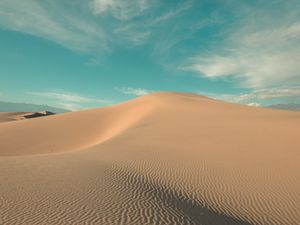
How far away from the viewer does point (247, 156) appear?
12.8 metres

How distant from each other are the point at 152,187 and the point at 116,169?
216cm

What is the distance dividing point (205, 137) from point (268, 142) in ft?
14.0

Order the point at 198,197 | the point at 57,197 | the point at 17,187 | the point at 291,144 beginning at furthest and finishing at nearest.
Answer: the point at 291,144 → the point at 198,197 → the point at 17,187 → the point at 57,197

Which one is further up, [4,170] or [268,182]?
[4,170]

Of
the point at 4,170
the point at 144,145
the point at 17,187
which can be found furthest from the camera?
the point at 144,145

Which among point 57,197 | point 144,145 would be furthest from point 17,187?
point 144,145

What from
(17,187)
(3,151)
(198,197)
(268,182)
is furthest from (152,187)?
(3,151)

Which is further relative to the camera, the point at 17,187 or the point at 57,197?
the point at 17,187

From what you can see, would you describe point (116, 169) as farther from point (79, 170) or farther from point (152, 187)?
point (152, 187)

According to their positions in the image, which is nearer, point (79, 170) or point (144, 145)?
point (79, 170)

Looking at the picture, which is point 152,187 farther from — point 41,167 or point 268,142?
point 268,142

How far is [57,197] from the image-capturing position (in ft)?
20.4

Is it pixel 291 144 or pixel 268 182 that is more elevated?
pixel 291 144

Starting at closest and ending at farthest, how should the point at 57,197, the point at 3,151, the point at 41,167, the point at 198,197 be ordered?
the point at 57,197 < the point at 198,197 < the point at 41,167 < the point at 3,151
